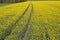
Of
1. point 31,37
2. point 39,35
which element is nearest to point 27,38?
point 31,37

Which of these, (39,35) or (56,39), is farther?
(39,35)

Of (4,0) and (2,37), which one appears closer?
(2,37)

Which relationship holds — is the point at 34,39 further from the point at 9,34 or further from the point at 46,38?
the point at 9,34

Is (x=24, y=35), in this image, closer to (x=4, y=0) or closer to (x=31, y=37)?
(x=31, y=37)

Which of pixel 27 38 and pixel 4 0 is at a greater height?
pixel 27 38

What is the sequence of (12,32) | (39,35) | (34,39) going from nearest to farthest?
(34,39) → (39,35) → (12,32)

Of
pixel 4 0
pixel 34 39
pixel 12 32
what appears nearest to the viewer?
pixel 34 39

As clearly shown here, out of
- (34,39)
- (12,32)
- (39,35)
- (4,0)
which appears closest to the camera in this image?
(34,39)

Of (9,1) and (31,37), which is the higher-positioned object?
(31,37)

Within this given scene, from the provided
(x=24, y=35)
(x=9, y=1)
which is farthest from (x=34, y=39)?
(x=9, y=1)

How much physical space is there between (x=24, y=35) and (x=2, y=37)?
1.03 m

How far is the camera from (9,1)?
43125mm

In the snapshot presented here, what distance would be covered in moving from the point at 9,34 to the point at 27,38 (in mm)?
1184

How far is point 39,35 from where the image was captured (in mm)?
7551
